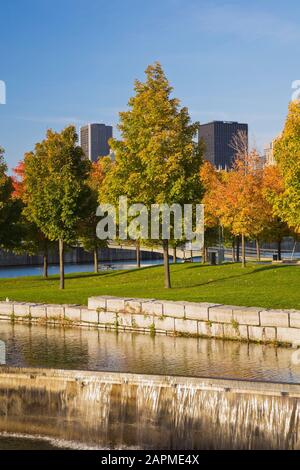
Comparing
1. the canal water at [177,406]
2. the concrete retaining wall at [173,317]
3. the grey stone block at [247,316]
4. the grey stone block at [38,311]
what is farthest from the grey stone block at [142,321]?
the grey stone block at [38,311]

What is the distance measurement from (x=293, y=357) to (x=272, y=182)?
31.9 meters

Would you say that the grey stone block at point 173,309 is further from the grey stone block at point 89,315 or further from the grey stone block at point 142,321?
the grey stone block at point 89,315

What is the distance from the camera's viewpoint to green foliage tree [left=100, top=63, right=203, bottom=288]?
3322 centimetres

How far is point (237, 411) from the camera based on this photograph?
1547cm

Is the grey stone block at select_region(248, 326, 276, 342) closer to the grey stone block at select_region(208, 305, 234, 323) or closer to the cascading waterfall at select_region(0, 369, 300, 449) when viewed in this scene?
the grey stone block at select_region(208, 305, 234, 323)

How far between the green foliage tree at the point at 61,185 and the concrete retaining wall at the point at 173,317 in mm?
9557

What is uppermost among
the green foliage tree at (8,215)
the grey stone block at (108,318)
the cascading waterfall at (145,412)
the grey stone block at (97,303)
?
the green foliage tree at (8,215)

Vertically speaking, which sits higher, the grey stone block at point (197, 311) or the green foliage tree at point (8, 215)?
the green foliage tree at point (8, 215)

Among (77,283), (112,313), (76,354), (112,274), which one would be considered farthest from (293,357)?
(112,274)

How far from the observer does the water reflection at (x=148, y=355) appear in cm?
1891

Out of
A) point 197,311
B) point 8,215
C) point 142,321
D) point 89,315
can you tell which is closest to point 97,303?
point 89,315

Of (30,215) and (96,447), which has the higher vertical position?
(30,215)

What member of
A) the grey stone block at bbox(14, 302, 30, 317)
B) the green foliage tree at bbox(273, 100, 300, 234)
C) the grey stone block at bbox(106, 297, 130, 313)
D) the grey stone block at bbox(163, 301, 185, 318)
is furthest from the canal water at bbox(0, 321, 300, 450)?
the green foliage tree at bbox(273, 100, 300, 234)

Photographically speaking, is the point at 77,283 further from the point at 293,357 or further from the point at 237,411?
the point at 237,411
